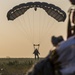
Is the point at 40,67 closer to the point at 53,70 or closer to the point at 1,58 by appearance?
the point at 53,70

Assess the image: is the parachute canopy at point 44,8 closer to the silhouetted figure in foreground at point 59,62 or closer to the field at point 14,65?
the field at point 14,65

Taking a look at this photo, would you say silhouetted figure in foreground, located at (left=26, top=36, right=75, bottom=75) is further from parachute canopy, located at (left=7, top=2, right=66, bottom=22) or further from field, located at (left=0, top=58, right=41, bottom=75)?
field, located at (left=0, top=58, right=41, bottom=75)

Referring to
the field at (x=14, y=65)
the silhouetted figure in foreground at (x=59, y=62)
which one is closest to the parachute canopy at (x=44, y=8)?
the field at (x=14, y=65)

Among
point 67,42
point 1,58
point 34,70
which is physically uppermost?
point 67,42

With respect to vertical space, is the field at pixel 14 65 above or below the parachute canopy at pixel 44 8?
below

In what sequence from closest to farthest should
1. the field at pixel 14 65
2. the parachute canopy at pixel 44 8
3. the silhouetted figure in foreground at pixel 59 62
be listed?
the silhouetted figure in foreground at pixel 59 62 → the parachute canopy at pixel 44 8 → the field at pixel 14 65

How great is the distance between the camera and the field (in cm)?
Result: 2441

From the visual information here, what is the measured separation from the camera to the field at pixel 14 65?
24.4 m

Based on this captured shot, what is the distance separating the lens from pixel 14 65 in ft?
89.8

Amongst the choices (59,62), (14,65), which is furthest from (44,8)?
(59,62)

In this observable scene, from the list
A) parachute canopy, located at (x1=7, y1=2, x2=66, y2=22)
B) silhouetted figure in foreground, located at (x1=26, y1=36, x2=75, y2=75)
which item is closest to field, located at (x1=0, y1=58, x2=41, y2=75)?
parachute canopy, located at (x1=7, y1=2, x2=66, y2=22)

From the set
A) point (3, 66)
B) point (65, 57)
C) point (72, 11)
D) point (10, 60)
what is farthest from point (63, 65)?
point (10, 60)

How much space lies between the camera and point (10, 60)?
29391 millimetres

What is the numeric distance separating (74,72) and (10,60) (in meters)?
28.0
